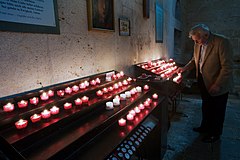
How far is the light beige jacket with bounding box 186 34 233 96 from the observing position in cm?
267

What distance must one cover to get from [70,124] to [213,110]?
2640 mm

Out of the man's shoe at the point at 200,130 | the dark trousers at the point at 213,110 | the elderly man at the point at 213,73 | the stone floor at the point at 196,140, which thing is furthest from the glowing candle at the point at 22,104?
the man's shoe at the point at 200,130

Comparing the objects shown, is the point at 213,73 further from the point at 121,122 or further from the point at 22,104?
the point at 22,104

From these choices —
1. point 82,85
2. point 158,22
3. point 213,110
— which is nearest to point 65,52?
point 82,85

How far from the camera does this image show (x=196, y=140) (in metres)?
3.12

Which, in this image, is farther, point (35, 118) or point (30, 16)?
point (30, 16)

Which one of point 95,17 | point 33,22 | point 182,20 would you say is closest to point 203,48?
point 95,17

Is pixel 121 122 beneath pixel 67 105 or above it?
beneath

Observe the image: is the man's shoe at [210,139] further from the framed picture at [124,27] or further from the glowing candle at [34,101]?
A: the glowing candle at [34,101]

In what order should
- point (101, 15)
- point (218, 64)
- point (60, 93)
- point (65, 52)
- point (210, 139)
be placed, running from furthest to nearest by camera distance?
point (210, 139)
point (218, 64)
point (101, 15)
point (65, 52)
point (60, 93)

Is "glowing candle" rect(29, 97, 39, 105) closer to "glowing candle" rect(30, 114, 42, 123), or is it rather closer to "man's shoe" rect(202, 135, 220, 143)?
"glowing candle" rect(30, 114, 42, 123)

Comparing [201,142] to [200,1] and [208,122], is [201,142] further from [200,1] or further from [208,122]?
[200,1]

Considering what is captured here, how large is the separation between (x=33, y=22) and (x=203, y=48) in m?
2.64

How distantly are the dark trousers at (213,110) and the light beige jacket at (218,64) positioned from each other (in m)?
0.16
